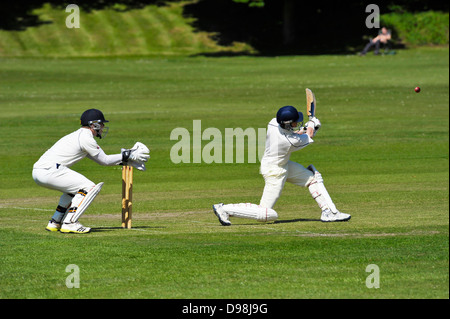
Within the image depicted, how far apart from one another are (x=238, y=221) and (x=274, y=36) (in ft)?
138

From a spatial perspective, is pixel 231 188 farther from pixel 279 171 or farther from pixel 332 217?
pixel 332 217

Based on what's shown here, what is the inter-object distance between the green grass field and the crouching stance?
31 cm

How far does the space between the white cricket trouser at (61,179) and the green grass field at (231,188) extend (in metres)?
A: 0.75

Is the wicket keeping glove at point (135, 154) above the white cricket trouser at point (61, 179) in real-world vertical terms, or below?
above

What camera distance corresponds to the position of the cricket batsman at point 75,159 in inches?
481

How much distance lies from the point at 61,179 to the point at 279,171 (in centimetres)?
344

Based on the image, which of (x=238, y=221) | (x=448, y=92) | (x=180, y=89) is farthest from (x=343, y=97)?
(x=238, y=221)

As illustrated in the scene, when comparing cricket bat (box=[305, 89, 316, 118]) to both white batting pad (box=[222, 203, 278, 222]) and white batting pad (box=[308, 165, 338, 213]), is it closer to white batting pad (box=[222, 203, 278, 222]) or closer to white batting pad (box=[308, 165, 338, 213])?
white batting pad (box=[308, 165, 338, 213])

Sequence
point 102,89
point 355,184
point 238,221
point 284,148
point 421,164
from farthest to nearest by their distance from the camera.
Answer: point 102,89 < point 421,164 < point 355,184 < point 238,221 < point 284,148

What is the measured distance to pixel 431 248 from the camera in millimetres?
10516

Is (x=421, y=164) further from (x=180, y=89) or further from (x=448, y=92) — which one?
(x=180, y=89)

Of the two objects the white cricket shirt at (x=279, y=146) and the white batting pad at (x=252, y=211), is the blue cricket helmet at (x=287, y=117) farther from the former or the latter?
the white batting pad at (x=252, y=211)

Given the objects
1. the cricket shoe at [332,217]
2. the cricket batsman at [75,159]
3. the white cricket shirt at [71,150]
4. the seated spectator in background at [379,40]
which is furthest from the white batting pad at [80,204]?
the seated spectator in background at [379,40]

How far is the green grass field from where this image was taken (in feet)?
30.7
